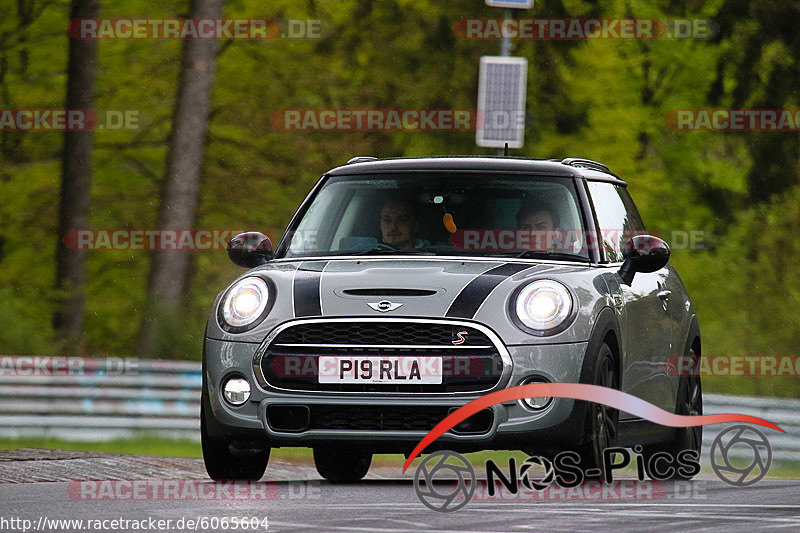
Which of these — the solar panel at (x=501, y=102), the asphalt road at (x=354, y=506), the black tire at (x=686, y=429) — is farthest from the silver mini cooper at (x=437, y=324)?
the solar panel at (x=501, y=102)

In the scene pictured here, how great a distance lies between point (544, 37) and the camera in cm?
2420

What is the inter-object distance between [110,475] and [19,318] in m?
8.28

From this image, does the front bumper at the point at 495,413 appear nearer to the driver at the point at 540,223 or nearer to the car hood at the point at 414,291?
the car hood at the point at 414,291

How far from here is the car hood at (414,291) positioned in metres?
8.31

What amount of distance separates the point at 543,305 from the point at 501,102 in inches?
296

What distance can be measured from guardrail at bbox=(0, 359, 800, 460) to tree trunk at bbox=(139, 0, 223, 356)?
170 inches

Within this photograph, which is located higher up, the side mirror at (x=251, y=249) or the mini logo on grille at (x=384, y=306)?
the side mirror at (x=251, y=249)

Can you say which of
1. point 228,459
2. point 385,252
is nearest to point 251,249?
point 385,252

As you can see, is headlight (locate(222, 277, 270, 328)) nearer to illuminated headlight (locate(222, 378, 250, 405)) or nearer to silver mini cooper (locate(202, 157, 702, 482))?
silver mini cooper (locate(202, 157, 702, 482))

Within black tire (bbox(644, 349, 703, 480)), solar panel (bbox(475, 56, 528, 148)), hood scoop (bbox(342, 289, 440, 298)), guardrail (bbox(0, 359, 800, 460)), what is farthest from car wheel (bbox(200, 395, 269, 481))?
guardrail (bbox(0, 359, 800, 460))

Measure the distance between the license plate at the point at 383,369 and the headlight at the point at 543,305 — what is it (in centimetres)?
50

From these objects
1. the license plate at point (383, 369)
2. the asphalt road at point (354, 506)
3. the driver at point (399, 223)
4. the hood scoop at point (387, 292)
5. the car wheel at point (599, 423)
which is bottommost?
the asphalt road at point (354, 506)

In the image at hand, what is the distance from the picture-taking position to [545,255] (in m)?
9.36

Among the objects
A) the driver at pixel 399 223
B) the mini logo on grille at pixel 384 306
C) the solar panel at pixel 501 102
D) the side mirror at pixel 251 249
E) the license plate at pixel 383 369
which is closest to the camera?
the license plate at pixel 383 369
